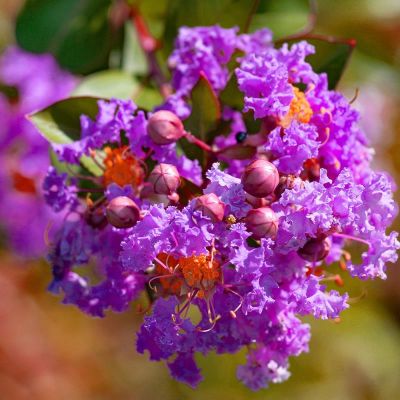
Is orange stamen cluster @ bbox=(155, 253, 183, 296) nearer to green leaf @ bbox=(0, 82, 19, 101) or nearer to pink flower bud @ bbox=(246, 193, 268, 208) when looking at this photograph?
pink flower bud @ bbox=(246, 193, 268, 208)

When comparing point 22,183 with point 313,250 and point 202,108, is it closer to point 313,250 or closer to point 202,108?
point 202,108

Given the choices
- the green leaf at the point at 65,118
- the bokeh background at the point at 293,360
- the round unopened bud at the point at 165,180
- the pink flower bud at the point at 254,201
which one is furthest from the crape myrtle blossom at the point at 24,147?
the pink flower bud at the point at 254,201

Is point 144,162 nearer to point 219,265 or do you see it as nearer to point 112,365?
point 219,265

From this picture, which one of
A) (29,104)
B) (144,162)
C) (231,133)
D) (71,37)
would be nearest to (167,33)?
(71,37)

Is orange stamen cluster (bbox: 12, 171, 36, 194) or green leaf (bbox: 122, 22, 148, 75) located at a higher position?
green leaf (bbox: 122, 22, 148, 75)

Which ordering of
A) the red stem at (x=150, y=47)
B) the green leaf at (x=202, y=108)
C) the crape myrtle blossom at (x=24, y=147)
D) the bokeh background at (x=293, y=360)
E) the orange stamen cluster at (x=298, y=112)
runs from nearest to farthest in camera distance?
the orange stamen cluster at (x=298, y=112)
the green leaf at (x=202, y=108)
the red stem at (x=150, y=47)
the crape myrtle blossom at (x=24, y=147)
the bokeh background at (x=293, y=360)

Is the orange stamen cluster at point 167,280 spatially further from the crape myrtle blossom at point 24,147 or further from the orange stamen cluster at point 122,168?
the crape myrtle blossom at point 24,147

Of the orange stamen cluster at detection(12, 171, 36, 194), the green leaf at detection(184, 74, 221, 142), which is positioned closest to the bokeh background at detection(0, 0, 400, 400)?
the orange stamen cluster at detection(12, 171, 36, 194)
